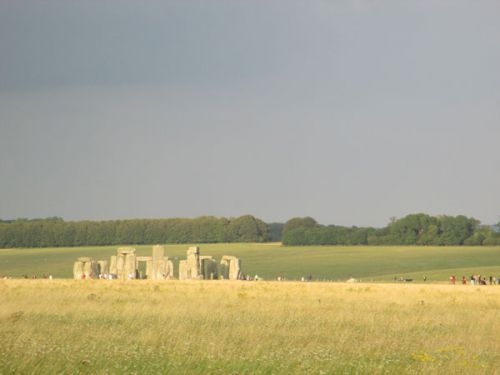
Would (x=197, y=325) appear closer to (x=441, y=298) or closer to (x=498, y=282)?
(x=441, y=298)

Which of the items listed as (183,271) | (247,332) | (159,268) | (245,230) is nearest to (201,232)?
(245,230)

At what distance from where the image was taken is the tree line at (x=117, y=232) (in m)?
119

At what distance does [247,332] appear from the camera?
23125mm

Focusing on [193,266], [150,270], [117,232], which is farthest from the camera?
[117,232]

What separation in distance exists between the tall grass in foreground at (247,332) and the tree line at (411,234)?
205ft

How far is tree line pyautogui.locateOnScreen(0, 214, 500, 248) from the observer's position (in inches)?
4242

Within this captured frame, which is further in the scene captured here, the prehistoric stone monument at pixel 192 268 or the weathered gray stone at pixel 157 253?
the weathered gray stone at pixel 157 253

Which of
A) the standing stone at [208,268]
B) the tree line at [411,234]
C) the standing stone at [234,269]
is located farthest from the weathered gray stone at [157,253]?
the tree line at [411,234]

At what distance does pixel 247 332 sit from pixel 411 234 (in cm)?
8421

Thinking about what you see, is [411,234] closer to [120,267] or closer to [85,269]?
[120,267]

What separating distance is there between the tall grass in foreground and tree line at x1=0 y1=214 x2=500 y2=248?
66920mm

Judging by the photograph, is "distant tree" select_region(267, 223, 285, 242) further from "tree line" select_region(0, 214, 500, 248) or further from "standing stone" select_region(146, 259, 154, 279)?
"standing stone" select_region(146, 259, 154, 279)

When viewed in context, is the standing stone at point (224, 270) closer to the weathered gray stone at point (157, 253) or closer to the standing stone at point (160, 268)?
the standing stone at point (160, 268)

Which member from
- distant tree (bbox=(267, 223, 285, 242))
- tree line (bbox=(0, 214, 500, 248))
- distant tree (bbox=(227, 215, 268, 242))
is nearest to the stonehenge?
tree line (bbox=(0, 214, 500, 248))
